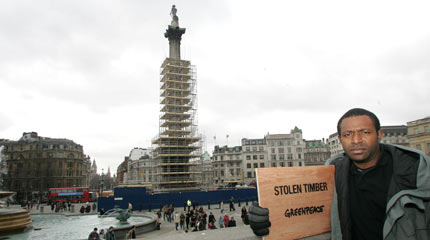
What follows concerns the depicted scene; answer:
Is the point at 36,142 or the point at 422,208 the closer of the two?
the point at 422,208

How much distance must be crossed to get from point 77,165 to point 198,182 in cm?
5092

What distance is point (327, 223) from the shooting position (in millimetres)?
3941

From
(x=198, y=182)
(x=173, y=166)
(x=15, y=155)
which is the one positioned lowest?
(x=198, y=182)

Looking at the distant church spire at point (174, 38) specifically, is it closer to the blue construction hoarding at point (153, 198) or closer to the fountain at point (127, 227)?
the blue construction hoarding at point (153, 198)

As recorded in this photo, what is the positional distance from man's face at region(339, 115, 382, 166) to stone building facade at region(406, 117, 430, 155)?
5244cm

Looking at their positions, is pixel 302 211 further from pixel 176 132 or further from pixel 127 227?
pixel 176 132

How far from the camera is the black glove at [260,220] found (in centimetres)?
333

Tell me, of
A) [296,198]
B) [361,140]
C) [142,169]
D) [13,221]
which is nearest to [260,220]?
[296,198]

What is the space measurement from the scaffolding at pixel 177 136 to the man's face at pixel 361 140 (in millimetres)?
56091

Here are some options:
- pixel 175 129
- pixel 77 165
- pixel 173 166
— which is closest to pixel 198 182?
pixel 173 166

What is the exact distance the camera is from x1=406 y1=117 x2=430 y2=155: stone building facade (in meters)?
45.1

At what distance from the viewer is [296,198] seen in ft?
12.4

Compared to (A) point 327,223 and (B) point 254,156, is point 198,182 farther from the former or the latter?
(A) point 327,223

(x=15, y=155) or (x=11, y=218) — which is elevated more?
(x=15, y=155)
